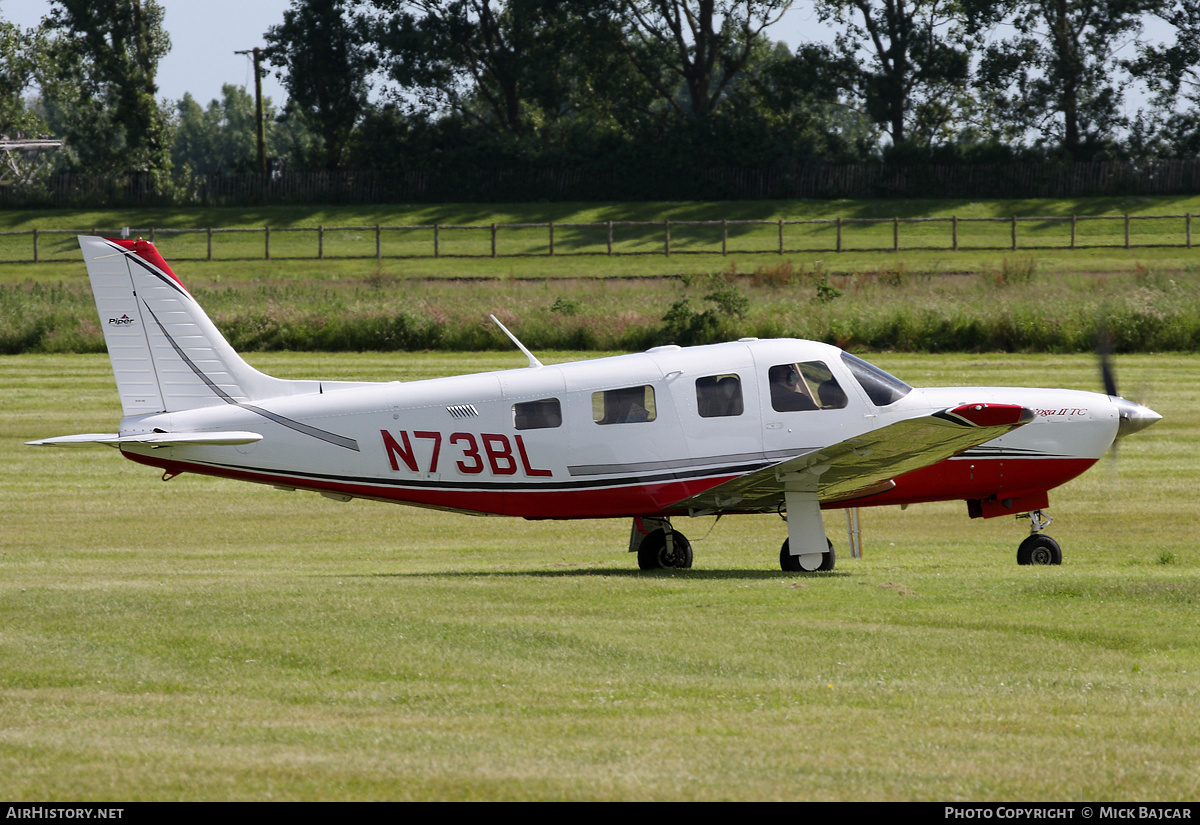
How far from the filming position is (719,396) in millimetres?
13883

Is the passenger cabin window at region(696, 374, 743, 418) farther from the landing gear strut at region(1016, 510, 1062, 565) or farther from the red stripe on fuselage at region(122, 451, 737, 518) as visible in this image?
the landing gear strut at region(1016, 510, 1062, 565)

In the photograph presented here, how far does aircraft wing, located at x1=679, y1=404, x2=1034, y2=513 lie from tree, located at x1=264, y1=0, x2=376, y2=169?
67448mm

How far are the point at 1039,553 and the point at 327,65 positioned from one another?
69.4m

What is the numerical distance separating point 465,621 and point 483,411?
3641 mm

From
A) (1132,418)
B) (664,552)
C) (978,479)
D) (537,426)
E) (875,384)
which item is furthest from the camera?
(1132,418)

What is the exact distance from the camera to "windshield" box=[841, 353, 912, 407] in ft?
46.0

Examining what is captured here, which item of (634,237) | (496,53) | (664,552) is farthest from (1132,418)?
(496,53)

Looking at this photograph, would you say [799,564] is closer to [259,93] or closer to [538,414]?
[538,414]

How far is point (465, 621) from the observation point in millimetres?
10570

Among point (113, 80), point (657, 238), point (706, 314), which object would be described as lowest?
point (706, 314)

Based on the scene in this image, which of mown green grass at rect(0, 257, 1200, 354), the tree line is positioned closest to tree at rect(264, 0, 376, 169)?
the tree line

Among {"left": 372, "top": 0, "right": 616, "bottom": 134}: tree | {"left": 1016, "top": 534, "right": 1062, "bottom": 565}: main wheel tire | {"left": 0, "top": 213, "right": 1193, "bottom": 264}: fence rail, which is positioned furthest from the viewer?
{"left": 372, "top": 0, "right": 616, "bottom": 134}: tree

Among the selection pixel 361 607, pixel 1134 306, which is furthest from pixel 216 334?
pixel 1134 306
